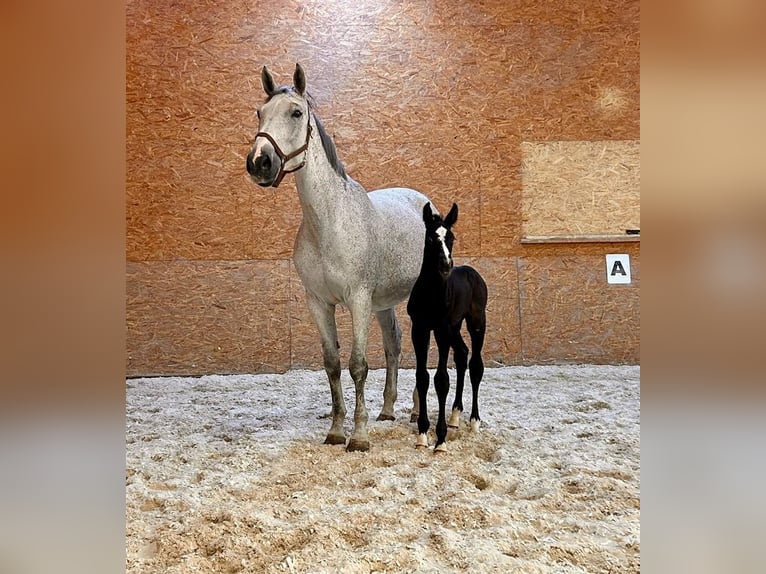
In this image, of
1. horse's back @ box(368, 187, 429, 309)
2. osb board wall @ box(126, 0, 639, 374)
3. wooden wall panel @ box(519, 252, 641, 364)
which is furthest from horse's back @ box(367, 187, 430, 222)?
wooden wall panel @ box(519, 252, 641, 364)

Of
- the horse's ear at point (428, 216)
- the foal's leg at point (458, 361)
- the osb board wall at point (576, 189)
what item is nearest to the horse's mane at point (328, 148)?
the horse's ear at point (428, 216)

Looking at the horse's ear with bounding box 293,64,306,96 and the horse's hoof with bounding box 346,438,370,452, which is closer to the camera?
the horse's ear with bounding box 293,64,306,96

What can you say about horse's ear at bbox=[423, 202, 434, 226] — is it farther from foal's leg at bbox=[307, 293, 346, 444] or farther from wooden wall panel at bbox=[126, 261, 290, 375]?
wooden wall panel at bbox=[126, 261, 290, 375]

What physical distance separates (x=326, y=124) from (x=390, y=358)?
2.11 meters

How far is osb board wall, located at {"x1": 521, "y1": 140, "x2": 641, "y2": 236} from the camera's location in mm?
4254

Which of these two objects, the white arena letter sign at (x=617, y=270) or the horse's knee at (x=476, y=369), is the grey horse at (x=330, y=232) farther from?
the white arena letter sign at (x=617, y=270)

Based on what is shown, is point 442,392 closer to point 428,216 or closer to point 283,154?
point 428,216

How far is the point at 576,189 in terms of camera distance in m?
4.27

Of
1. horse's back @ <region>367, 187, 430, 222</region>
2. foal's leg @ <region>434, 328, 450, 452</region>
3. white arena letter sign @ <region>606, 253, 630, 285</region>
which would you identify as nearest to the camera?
foal's leg @ <region>434, 328, 450, 452</region>

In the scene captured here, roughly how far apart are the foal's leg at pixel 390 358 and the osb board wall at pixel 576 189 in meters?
1.82

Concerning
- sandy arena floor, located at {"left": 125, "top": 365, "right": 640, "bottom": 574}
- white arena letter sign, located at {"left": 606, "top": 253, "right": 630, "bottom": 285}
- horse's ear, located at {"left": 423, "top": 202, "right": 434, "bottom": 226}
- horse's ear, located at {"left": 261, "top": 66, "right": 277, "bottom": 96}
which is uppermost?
horse's ear, located at {"left": 261, "top": 66, "right": 277, "bottom": 96}

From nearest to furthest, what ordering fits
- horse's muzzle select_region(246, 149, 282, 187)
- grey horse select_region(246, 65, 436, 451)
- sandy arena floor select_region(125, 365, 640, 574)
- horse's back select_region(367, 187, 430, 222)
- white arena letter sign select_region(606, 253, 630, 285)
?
sandy arena floor select_region(125, 365, 640, 574) → horse's muzzle select_region(246, 149, 282, 187) → grey horse select_region(246, 65, 436, 451) → horse's back select_region(367, 187, 430, 222) → white arena letter sign select_region(606, 253, 630, 285)
